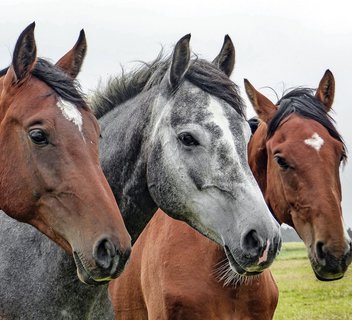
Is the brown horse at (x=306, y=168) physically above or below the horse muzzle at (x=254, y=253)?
below

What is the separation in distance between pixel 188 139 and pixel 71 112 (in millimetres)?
1050

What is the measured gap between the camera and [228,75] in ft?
21.6

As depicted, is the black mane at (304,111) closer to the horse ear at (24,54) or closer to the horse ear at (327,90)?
the horse ear at (327,90)

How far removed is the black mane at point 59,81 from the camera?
5023 millimetres

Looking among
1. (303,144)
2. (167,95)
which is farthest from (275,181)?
(167,95)

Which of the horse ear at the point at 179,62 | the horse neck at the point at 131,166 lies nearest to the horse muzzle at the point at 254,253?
the horse neck at the point at 131,166

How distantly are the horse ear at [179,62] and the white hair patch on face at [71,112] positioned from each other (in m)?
1.21

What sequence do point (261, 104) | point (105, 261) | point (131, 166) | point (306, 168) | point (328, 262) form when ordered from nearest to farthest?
point (105, 261), point (131, 166), point (328, 262), point (306, 168), point (261, 104)

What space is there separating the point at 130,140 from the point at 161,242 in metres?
1.50

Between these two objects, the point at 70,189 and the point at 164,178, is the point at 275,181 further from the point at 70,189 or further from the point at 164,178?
the point at 70,189

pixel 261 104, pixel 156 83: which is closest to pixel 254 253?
pixel 156 83

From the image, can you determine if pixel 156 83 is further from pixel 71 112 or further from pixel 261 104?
pixel 261 104

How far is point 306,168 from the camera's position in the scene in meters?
6.79

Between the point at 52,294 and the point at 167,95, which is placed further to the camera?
the point at 167,95
